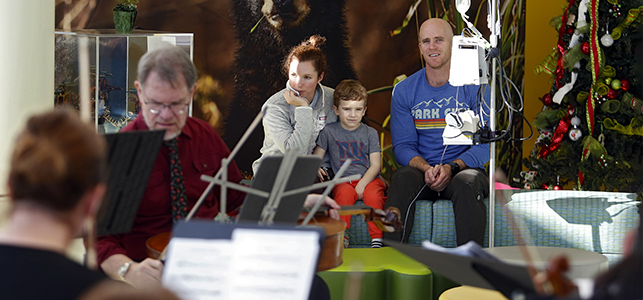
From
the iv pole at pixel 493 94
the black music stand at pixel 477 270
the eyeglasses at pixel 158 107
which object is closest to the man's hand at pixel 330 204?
the eyeglasses at pixel 158 107

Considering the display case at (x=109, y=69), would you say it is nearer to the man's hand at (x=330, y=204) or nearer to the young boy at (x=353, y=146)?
the young boy at (x=353, y=146)

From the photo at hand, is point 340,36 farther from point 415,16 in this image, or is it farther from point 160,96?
point 160,96

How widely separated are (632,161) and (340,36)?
2.44m

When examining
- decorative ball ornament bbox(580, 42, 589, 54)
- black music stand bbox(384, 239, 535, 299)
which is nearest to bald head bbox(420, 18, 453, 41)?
decorative ball ornament bbox(580, 42, 589, 54)

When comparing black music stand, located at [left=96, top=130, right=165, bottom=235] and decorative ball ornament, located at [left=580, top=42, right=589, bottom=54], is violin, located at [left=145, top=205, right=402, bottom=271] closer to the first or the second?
black music stand, located at [left=96, top=130, right=165, bottom=235]

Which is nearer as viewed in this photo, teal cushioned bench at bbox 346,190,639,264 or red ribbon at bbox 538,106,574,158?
teal cushioned bench at bbox 346,190,639,264

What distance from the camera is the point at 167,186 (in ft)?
6.82

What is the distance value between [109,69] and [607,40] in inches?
126

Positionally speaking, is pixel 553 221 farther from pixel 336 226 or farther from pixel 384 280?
pixel 336 226

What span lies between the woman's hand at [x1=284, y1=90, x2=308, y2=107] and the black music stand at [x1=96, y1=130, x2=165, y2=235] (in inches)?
69.4

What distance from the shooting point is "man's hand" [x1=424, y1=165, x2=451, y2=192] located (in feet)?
11.3

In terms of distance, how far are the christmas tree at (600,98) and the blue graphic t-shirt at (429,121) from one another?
3.69 ft

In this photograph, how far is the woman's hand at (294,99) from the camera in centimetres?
350

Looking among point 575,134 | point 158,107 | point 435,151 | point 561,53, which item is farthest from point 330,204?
point 561,53
